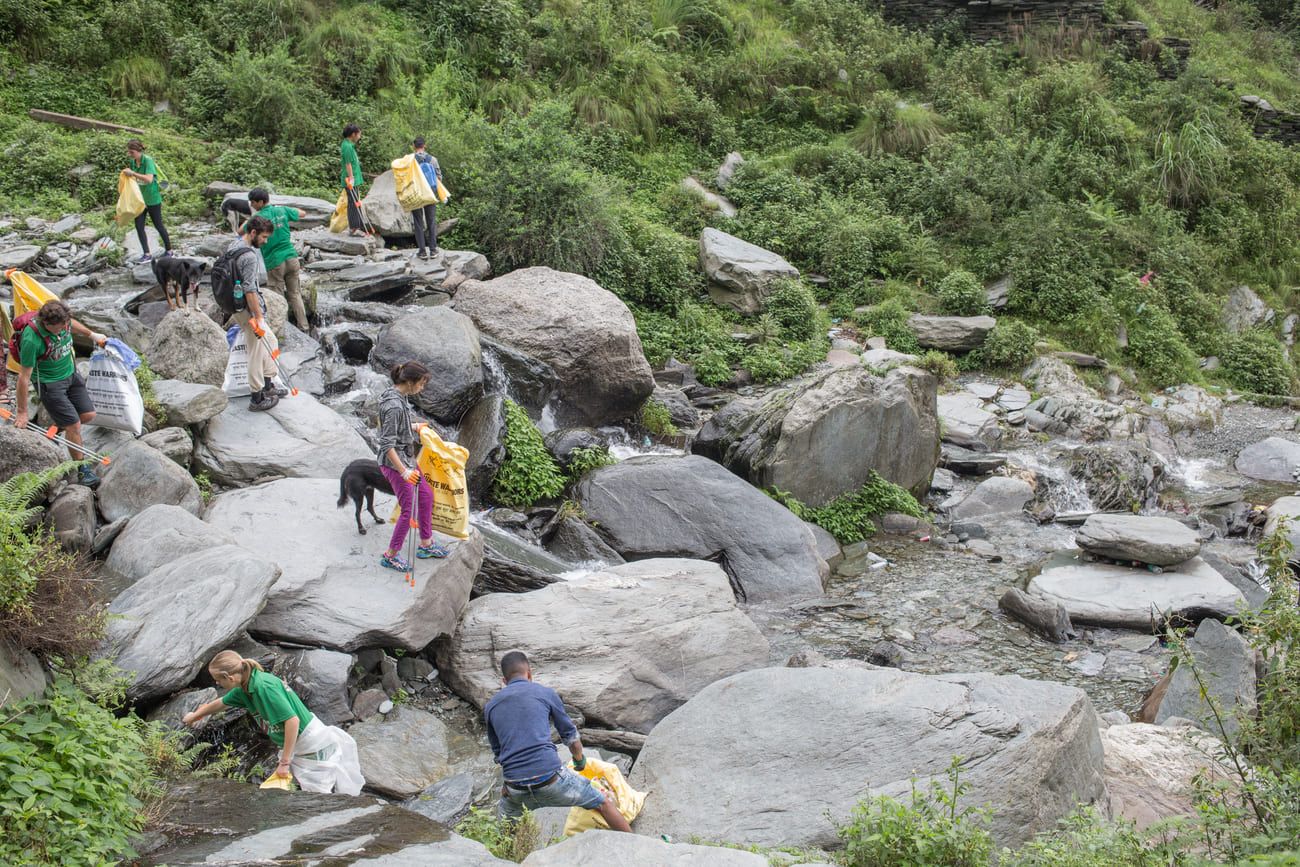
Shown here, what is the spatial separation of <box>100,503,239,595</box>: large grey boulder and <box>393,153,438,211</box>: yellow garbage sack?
7.23 meters

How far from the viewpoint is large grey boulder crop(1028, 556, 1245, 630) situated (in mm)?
9859

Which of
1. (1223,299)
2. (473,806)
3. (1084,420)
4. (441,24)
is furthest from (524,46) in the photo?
(473,806)

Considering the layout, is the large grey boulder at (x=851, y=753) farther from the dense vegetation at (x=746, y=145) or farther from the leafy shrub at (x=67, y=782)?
the dense vegetation at (x=746, y=145)

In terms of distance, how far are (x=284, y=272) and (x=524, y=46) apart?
37.7ft

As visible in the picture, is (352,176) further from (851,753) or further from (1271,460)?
(1271,460)

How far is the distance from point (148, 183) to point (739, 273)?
916cm

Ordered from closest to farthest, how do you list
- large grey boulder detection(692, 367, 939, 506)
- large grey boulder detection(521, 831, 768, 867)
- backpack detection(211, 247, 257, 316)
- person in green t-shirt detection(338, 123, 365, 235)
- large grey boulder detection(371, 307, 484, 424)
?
large grey boulder detection(521, 831, 768, 867) < backpack detection(211, 247, 257, 316) < large grey boulder detection(371, 307, 484, 424) < large grey boulder detection(692, 367, 939, 506) < person in green t-shirt detection(338, 123, 365, 235)

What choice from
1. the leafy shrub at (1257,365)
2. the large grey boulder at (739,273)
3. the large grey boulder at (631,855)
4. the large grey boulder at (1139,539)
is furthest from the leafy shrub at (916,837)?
the leafy shrub at (1257,365)

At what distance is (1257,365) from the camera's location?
17422mm

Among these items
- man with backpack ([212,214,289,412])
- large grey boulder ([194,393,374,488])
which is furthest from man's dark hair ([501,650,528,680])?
man with backpack ([212,214,289,412])

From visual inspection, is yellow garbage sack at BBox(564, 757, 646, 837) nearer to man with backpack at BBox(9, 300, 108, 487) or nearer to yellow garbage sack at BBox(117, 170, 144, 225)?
man with backpack at BBox(9, 300, 108, 487)

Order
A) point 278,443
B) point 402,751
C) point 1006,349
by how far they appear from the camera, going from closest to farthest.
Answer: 1. point 402,751
2. point 278,443
3. point 1006,349

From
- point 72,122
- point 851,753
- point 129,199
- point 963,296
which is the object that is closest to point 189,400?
point 129,199

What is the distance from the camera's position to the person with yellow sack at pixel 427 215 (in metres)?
13.7
